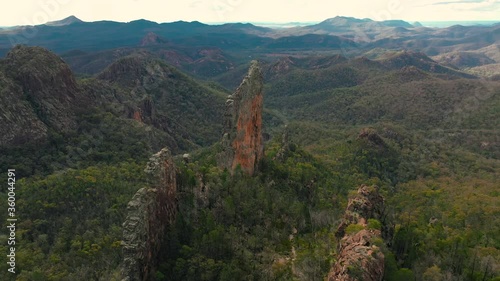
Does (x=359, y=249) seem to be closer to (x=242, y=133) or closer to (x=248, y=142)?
(x=248, y=142)

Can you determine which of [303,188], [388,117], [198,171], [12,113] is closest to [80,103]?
[12,113]

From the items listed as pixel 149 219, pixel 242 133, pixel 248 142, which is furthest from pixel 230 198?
pixel 149 219

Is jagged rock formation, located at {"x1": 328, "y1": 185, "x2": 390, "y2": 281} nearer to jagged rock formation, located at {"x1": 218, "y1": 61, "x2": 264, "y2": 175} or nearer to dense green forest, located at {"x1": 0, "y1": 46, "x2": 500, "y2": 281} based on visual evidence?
dense green forest, located at {"x1": 0, "y1": 46, "x2": 500, "y2": 281}

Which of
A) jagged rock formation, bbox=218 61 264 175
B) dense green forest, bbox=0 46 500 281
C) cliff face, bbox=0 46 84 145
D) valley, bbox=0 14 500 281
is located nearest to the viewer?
valley, bbox=0 14 500 281

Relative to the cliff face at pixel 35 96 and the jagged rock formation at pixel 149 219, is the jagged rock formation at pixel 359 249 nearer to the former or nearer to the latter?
the jagged rock formation at pixel 149 219

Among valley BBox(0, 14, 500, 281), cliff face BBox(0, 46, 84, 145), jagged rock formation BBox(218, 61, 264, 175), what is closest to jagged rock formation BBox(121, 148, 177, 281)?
valley BBox(0, 14, 500, 281)

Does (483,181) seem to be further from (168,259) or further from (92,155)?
(92,155)

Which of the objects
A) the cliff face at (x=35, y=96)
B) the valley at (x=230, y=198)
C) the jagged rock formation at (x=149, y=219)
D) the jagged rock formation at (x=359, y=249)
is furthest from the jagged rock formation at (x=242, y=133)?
the cliff face at (x=35, y=96)
